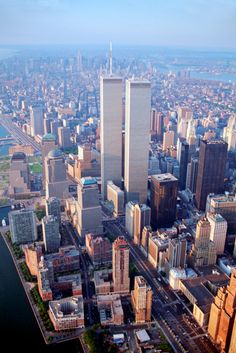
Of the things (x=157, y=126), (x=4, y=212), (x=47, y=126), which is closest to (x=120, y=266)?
(x=4, y=212)

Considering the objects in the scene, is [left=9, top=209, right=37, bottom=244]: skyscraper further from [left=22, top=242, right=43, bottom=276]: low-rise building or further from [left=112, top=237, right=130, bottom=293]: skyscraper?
[left=112, top=237, right=130, bottom=293]: skyscraper

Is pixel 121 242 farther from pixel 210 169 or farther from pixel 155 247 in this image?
pixel 210 169

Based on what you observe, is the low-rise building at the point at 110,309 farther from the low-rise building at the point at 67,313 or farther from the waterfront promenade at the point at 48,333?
the waterfront promenade at the point at 48,333

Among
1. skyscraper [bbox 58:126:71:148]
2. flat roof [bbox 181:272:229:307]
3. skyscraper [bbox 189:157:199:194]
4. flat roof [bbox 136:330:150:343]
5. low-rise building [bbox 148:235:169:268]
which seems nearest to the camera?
flat roof [bbox 136:330:150:343]

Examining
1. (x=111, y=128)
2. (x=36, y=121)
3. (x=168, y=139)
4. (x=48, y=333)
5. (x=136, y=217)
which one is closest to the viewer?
(x=48, y=333)

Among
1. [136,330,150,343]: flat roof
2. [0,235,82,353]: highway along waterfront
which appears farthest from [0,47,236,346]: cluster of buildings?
[0,235,82,353]: highway along waterfront
